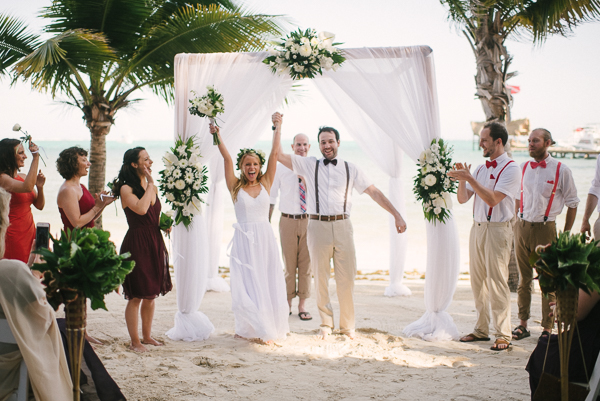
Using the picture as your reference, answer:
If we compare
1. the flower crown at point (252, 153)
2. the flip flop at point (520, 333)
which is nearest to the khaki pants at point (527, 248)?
the flip flop at point (520, 333)

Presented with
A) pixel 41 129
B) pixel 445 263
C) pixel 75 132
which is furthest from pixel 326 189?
pixel 75 132

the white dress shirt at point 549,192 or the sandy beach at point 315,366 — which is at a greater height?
the white dress shirt at point 549,192

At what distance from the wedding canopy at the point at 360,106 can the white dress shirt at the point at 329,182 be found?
0.68 metres

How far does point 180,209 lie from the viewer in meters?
5.14

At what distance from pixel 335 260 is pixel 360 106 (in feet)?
Answer: 5.64

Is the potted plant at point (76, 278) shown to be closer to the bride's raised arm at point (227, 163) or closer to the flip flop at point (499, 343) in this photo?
the bride's raised arm at point (227, 163)

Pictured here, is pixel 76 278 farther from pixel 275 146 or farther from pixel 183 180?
pixel 275 146

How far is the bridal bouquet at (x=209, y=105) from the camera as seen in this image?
481cm

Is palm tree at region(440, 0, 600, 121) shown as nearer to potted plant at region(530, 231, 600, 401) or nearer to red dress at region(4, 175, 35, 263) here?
potted plant at region(530, 231, 600, 401)

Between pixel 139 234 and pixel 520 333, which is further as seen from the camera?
pixel 520 333

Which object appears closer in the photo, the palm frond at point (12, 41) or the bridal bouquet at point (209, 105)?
the bridal bouquet at point (209, 105)

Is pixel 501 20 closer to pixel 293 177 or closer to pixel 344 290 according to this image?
pixel 293 177

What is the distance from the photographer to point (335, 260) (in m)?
5.08

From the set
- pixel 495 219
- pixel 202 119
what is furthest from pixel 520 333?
pixel 202 119
